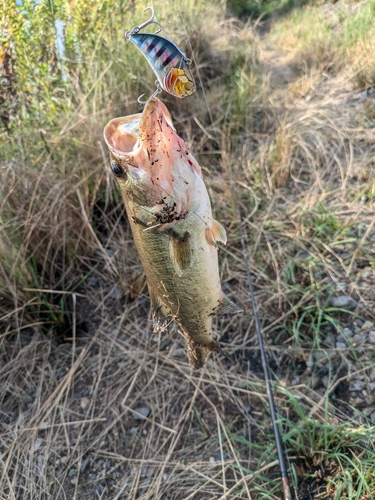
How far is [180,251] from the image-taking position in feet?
4.27

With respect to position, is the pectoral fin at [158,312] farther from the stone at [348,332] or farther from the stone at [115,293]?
the stone at [115,293]

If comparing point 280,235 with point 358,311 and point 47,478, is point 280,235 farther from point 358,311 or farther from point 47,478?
point 47,478

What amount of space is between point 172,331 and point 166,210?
1.65 m

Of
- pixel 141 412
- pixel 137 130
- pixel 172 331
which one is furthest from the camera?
pixel 172 331

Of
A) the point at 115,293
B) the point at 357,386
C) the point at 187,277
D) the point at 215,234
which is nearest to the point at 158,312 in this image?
the point at 187,277

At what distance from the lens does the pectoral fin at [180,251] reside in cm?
129

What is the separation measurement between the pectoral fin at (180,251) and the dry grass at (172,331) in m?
1.15

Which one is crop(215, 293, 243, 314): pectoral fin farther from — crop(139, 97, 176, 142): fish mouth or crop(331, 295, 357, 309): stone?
crop(331, 295, 357, 309): stone

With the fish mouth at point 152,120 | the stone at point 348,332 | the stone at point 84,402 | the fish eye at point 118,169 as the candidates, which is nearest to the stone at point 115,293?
the stone at point 84,402

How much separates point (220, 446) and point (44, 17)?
11.1 feet

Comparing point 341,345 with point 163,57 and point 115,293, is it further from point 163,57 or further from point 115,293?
point 163,57

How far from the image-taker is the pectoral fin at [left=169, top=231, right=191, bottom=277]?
4.23 feet

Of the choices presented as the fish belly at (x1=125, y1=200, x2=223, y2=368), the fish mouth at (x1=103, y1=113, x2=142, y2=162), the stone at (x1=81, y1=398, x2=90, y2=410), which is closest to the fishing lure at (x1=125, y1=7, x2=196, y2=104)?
the fish mouth at (x1=103, y1=113, x2=142, y2=162)

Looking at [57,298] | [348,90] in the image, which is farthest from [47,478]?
[348,90]
